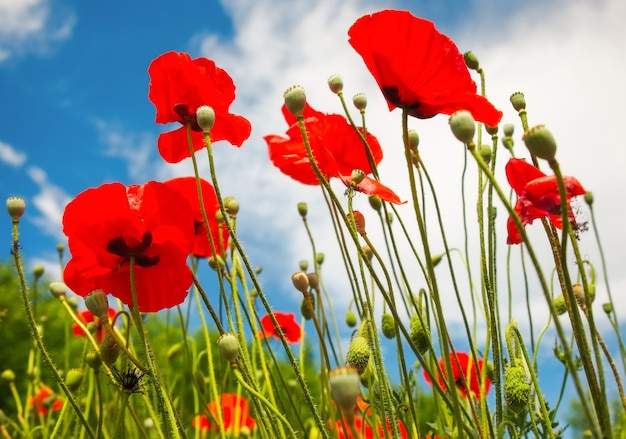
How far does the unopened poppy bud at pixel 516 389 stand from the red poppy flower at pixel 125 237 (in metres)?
0.79

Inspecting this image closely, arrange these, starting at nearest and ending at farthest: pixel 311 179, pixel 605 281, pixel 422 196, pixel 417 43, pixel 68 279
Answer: pixel 417 43
pixel 68 279
pixel 422 196
pixel 311 179
pixel 605 281

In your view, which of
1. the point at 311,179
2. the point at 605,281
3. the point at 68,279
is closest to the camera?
the point at 68,279

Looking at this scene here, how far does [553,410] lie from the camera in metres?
1.64

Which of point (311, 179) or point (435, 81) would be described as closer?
point (435, 81)

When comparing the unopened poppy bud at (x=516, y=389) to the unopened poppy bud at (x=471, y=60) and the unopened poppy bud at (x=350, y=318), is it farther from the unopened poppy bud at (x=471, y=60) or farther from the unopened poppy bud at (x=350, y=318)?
the unopened poppy bud at (x=350, y=318)

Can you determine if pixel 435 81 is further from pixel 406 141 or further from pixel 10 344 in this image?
pixel 10 344

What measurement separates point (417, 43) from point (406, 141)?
0.29 m

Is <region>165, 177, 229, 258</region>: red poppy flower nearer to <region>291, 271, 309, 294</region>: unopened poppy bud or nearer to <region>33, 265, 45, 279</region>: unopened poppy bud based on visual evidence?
<region>291, 271, 309, 294</region>: unopened poppy bud

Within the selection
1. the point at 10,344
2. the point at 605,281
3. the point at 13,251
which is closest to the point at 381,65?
the point at 13,251

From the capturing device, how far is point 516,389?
138 centimetres

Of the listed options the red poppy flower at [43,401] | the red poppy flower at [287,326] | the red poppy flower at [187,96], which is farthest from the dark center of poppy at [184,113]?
the red poppy flower at [43,401]

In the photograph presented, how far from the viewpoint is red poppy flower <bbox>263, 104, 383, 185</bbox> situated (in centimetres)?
164

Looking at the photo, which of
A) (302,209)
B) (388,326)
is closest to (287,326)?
(302,209)

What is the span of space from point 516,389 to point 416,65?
28.7 inches
